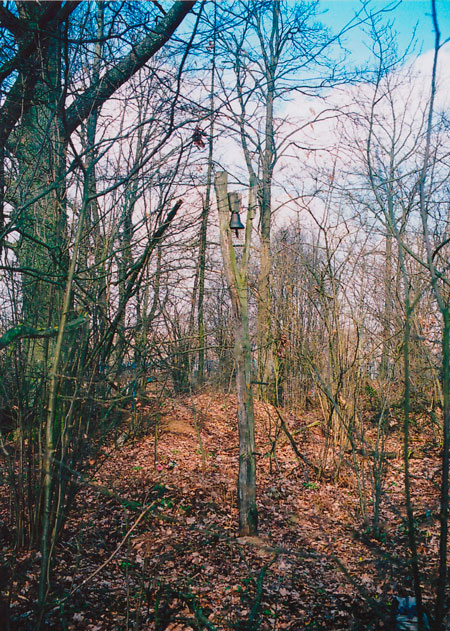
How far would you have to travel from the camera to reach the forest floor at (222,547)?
2.53 m

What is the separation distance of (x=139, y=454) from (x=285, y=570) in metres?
3.46

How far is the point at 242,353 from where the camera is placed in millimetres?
4230

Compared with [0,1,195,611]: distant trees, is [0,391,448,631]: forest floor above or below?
below

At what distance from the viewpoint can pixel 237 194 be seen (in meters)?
4.35

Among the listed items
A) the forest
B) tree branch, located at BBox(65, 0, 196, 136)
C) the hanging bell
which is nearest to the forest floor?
the forest

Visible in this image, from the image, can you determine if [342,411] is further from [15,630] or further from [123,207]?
[15,630]

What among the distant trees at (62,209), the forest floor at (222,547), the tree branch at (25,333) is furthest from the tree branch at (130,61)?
the forest floor at (222,547)

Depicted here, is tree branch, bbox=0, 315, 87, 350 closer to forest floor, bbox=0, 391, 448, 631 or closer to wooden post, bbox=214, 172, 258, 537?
forest floor, bbox=0, 391, 448, 631

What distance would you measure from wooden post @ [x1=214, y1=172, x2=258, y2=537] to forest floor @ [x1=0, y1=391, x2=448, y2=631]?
1.18 ft

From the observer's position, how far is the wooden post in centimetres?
413

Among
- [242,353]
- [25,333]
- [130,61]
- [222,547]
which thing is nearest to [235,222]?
[242,353]

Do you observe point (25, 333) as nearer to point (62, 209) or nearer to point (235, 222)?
point (62, 209)

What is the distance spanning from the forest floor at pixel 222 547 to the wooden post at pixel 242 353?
14.2 inches

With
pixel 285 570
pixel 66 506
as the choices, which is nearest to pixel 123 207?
pixel 66 506
